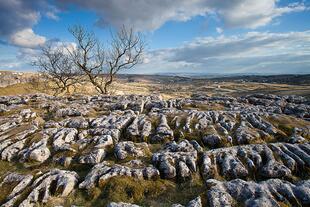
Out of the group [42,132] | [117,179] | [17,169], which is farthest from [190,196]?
[42,132]

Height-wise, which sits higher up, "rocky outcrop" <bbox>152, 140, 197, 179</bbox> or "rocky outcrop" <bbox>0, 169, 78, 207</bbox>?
"rocky outcrop" <bbox>152, 140, 197, 179</bbox>

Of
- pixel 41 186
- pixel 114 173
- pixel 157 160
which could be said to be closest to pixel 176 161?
pixel 157 160

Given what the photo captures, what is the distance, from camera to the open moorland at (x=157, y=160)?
17.5 m

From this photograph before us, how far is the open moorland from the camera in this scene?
57.6 ft

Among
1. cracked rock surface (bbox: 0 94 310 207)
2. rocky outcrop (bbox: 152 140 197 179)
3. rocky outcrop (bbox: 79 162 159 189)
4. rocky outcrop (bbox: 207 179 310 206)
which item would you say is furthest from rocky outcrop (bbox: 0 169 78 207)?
rocky outcrop (bbox: 207 179 310 206)

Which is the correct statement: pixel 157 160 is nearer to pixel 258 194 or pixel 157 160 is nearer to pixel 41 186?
pixel 258 194

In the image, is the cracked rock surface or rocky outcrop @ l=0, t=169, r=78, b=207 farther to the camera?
rocky outcrop @ l=0, t=169, r=78, b=207

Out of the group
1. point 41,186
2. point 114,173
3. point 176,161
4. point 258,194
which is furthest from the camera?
point 176,161

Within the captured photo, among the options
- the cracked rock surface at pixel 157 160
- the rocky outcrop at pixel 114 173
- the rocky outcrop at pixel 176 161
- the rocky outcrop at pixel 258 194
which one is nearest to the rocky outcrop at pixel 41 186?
the cracked rock surface at pixel 157 160

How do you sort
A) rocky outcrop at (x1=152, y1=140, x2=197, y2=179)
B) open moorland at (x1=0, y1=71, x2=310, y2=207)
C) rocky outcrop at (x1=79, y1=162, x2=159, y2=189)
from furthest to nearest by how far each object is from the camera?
1. rocky outcrop at (x1=152, y1=140, x2=197, y2=179)
2. rocky outcrop at (x1=79, y1=162, x2=159, y2=189)
3. open moorland at (x1=0, y1=71, x2=310, y2=207)

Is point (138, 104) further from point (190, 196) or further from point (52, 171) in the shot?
point (190, 196)

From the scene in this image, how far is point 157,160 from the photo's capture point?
71.9ft

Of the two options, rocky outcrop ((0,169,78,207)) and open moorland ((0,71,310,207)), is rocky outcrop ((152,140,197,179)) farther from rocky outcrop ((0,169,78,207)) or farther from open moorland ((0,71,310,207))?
rocky outcrop ((0,169,78,207))

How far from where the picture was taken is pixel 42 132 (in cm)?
2933
